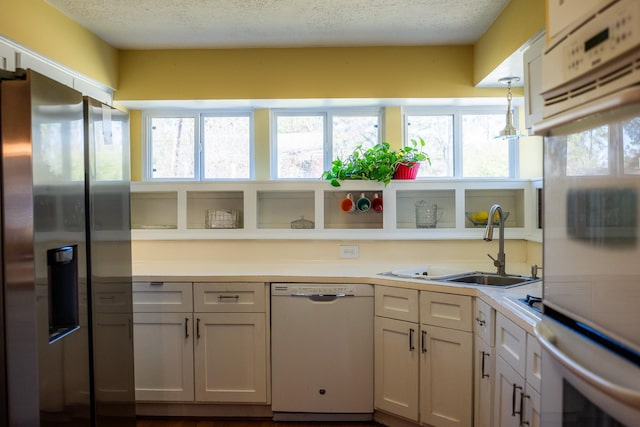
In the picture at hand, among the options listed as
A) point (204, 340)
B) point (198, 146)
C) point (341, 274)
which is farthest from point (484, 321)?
point (198, 146)

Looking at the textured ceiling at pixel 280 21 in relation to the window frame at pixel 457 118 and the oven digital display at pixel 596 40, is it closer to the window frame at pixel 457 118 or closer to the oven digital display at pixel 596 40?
the window frame at pixel 457 118

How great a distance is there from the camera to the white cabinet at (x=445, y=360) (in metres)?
2.15

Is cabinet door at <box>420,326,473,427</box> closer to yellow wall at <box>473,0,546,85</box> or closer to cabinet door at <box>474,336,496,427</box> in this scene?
cabinet door at <box>474,336,496,427</box>

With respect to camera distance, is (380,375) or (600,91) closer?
(600,91)

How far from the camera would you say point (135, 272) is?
2.66 m

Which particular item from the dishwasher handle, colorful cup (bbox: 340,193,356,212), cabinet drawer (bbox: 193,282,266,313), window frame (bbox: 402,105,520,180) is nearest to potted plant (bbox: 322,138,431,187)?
colorful cup (bbox: 340,193,356,212)

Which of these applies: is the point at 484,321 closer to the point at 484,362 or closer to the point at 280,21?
the point at 484,362

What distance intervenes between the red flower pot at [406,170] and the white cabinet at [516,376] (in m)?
1.36

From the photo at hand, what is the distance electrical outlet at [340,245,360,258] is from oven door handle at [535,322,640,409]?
1.99 metres

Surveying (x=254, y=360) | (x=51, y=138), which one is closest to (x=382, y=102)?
(x=254, y=360)

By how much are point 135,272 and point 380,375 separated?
1583 mm

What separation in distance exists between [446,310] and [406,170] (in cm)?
112

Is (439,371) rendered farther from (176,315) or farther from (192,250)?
(192,250)

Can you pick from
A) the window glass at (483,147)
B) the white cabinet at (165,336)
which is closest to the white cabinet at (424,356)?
the white cabinet at (165,336)
